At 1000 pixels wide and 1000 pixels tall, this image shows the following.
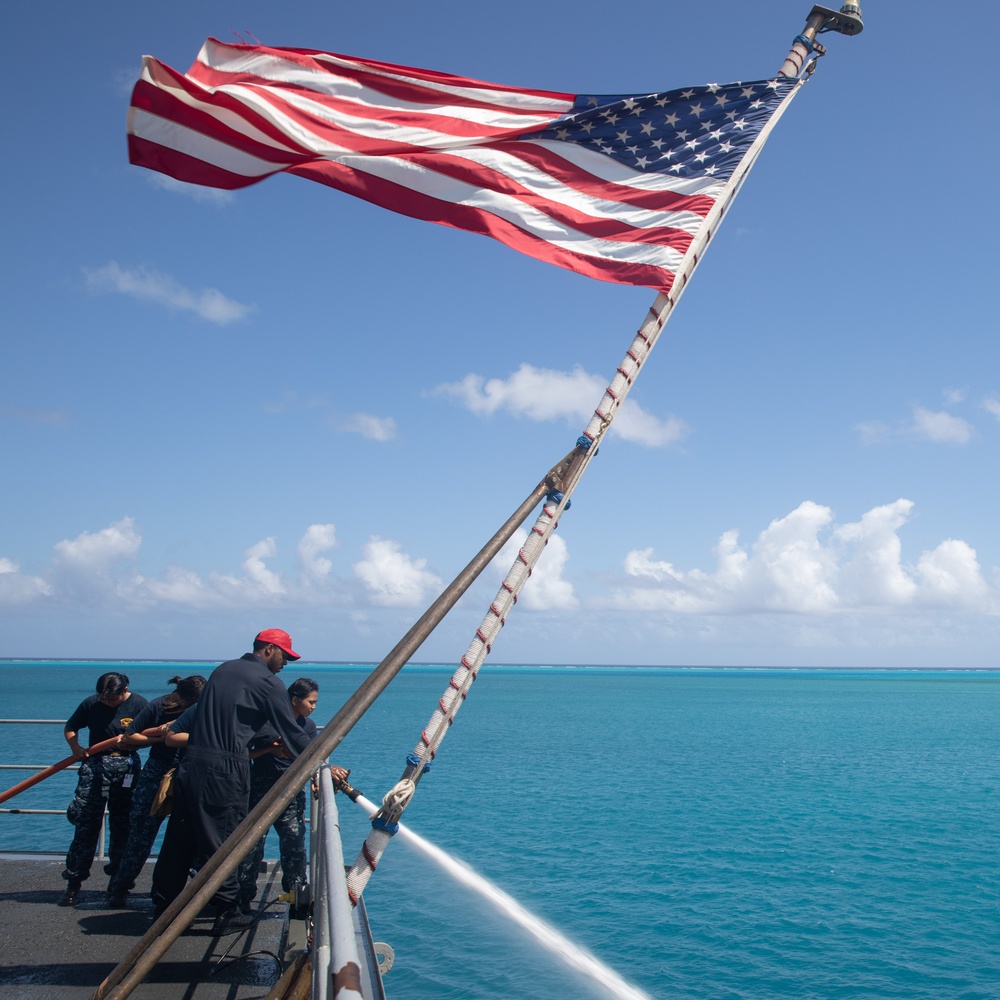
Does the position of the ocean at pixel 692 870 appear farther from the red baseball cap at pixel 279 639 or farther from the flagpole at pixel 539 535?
the flagpole at pixel 539 535

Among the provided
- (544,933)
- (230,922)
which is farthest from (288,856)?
(544,933)

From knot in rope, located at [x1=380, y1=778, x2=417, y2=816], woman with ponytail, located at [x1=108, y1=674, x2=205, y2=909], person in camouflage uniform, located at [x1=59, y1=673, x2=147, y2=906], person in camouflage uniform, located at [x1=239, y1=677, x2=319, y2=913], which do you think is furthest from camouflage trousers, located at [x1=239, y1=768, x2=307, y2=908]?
knot in rope, located at [x1=380, y1=778, x2=417, y2=816]

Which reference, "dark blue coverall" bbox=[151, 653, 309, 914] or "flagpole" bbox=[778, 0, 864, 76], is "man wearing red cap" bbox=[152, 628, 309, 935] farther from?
"flagpole" bbox=[778, 0, 864, 76]

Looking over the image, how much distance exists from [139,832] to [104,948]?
114 centimetres

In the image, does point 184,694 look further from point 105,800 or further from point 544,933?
point 544,933

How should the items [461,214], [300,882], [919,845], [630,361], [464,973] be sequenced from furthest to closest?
1. [919,845]
2. [464,973]
3. [300,882]
4. [461,214]
5. [630,361]

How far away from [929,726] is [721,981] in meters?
72.9

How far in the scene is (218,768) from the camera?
235 inches

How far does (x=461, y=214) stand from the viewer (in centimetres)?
534

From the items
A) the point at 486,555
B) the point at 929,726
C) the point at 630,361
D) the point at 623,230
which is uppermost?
the point at 623,230

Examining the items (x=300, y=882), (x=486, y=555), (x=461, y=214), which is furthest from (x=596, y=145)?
(x=300, y=882)

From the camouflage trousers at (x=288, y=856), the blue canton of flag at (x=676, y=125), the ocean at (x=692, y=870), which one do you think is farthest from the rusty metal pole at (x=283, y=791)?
the ocean at (x=692, y=870)

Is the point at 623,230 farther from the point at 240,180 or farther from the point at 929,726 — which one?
the point at 929,726

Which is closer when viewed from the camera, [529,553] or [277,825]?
[529,553]
